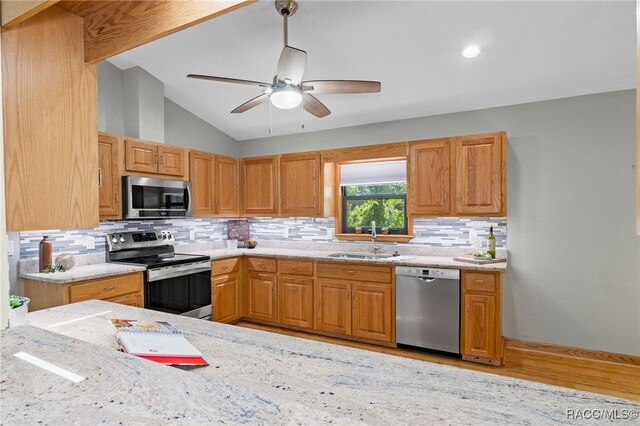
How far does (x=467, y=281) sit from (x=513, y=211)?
97 cm

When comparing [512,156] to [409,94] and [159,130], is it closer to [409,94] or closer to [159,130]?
[409,94]

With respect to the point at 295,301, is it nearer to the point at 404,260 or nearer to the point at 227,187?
the point at 404,260

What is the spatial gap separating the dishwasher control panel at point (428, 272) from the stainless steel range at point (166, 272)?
203cm

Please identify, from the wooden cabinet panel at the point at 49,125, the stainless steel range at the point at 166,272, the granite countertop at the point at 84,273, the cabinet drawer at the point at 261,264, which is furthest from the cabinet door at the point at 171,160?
the wooden cabinet panel at the point at 49,125

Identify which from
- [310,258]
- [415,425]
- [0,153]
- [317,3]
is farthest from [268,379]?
[310,258]

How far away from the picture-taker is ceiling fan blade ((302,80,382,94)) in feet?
7.88

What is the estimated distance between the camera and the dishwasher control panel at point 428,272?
10.6 ft

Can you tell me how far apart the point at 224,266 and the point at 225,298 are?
1.19 feet

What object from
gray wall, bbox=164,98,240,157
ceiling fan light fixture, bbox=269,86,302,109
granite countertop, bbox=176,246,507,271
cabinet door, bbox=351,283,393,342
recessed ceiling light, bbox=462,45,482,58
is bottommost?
cabinet door, bbox=351,283,393,342

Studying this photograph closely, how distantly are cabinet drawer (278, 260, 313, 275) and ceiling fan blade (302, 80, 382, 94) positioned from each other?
6.61 ft

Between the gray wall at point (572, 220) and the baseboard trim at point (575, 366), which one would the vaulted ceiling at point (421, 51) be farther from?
the baseboard trim at point (575, 366)

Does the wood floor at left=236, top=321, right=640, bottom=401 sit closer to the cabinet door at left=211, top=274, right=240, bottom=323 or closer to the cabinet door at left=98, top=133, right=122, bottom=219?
the cabinet door at left=211, top=274, right=240, bottom=323

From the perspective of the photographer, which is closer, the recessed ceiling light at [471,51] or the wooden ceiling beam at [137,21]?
the wooden ceiling beam at [137,21]

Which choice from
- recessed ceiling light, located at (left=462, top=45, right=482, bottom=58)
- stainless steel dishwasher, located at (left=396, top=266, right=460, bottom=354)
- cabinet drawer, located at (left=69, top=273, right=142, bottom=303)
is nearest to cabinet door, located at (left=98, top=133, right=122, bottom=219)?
cabinet drawer, located at (left=69, top=273, right=142, bottom=303)
